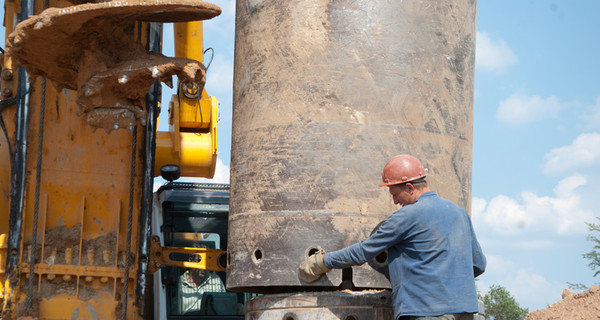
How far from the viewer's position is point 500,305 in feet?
84.9

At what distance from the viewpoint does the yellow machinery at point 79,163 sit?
20.5 ft

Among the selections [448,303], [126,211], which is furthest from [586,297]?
[126,211]

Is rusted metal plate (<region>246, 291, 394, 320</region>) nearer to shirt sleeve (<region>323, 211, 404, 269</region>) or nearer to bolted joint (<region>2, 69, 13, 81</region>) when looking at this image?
shirt sleeve (<region>323, 211, 404, 269</region>)

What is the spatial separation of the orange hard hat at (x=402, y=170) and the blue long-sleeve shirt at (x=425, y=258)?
0.50 ft

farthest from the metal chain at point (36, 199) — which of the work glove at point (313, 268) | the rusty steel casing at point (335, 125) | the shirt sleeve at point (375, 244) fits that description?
the shirt sleeve at point (375, 244)

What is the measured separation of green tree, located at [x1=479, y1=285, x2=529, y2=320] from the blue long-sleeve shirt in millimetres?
21255

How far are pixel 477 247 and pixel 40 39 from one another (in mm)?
3427

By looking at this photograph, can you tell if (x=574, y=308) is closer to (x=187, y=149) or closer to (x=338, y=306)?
(x=338, y=306)

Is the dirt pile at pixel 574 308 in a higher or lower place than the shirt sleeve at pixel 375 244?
lower

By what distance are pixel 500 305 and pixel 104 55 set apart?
70.9 ft

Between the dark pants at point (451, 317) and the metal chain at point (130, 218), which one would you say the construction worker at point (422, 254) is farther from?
the metal chain at point (130, 218)

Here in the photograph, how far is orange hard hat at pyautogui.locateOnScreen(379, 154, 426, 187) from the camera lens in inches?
196

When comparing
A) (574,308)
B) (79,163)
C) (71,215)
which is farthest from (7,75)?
(574,308)

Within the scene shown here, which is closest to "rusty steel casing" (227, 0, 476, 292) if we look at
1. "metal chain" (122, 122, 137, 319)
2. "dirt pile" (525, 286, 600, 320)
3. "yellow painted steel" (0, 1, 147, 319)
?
"dirt pile" (525, 286, 600, 320)
